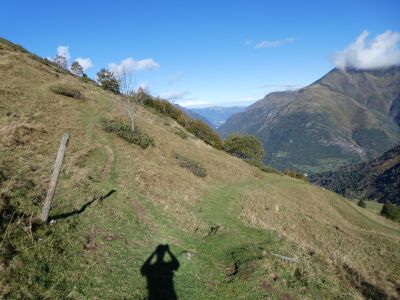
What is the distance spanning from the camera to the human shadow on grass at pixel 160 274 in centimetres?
1312

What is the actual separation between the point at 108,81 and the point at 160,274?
100503mm

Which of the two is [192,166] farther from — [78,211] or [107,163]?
[78,211]

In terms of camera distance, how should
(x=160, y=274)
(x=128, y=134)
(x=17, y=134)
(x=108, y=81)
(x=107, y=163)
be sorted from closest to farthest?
1. (x=160, y=274)
2. (x=17, y=134)
3. (x=107, y=163)
4. (x=128, y=134)
5. (x=108, y=81)

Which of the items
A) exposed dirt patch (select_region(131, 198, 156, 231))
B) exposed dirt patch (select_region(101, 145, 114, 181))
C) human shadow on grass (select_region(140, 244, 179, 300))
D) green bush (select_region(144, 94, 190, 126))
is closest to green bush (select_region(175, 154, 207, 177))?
exposed dirt patch (select_region(101, 145, 114, 181))

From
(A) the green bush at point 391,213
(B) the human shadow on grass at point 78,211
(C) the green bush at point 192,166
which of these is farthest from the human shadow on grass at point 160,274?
(A) the green bush at point 391,213

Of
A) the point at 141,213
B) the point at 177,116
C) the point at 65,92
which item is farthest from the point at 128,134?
the point at 177,116

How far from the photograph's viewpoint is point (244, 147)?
11306 centimetres

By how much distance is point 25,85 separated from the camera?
158 ft

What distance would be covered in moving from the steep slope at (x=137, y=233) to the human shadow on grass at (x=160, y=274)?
317 millimetres

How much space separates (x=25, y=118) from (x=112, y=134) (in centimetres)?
1183

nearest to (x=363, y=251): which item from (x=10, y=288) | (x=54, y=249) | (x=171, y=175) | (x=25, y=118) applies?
(x=171, y=175)

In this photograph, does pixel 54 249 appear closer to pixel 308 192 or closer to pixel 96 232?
pixel 96 232

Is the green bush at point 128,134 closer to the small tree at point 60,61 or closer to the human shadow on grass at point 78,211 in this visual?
the human shadow on grass at point 78,211

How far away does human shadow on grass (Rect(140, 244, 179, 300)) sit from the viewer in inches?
516
